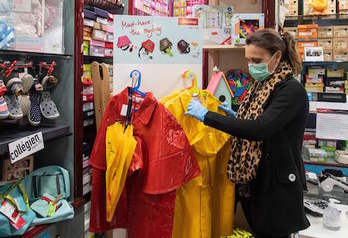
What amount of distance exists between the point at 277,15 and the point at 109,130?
1263 mm

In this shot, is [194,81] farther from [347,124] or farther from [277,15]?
[347,124]

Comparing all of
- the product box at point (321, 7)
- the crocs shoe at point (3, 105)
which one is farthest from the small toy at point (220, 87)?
the product box at point (321, 7)

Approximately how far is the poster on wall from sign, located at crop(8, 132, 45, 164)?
0.45 meters

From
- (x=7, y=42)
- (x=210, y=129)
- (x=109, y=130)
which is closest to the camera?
(x=7, y=42)

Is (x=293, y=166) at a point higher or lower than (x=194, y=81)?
lower

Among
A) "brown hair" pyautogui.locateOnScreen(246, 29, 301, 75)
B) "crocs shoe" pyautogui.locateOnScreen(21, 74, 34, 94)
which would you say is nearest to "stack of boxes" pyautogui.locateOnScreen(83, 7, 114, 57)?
"crocs shoe" pyautogui.locateOnScreen(21, 74, 34, 94)

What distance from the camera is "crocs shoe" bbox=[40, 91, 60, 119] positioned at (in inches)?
69.5

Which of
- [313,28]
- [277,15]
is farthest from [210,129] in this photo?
[313,28]

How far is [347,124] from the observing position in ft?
9.61

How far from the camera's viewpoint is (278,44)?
159 cm

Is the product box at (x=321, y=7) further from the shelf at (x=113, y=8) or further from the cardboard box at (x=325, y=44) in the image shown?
the shelf at (x=113, y=8)

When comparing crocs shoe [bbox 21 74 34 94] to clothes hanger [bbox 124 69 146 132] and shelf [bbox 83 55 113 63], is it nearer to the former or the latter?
clothes hanger [bbox 124 69 146 132]

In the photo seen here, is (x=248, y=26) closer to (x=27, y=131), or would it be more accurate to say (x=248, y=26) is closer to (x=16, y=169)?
(x=27, y=131)

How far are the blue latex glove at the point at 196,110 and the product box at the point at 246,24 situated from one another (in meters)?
0.63
